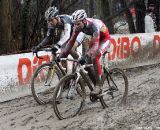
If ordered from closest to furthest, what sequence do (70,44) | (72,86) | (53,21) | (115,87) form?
(72,86) → (70,44) → (115,87) → (53,21)

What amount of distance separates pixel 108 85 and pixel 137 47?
21.2 feet

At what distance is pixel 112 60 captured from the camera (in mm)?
13992

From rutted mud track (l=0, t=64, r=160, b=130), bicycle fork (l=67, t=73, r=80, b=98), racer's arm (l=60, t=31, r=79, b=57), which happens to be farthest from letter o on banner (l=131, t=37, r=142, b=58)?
bicycle fork (l=67, t=73, r=80, b=98)

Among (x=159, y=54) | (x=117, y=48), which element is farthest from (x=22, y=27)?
(x=159, y=54)

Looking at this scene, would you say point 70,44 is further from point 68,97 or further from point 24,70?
point 24,70

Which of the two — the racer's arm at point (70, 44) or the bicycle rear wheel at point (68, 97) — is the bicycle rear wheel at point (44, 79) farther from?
the bicycle rear wheel at point (68, 97)

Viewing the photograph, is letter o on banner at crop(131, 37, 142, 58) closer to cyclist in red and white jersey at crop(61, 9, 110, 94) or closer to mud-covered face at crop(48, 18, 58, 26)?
mud-covered face at crop(48, 18, 58, 26)

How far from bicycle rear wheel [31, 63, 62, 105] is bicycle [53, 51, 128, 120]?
42.8 inches

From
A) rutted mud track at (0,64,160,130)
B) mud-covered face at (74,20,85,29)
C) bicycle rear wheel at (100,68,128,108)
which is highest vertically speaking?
mud-covered face at (74,20,85,29)

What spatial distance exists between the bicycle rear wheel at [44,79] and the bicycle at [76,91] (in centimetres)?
109

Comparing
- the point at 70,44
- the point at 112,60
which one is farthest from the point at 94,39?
the point at 112,60

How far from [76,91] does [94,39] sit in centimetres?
98

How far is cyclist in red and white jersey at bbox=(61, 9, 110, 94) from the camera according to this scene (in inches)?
320

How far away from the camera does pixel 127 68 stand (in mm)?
14664
